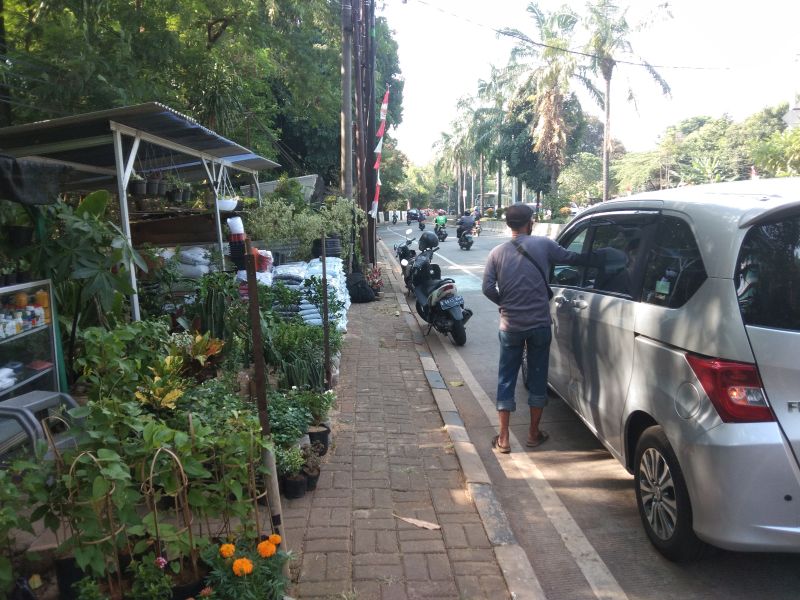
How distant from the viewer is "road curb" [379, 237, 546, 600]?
10.2 ft

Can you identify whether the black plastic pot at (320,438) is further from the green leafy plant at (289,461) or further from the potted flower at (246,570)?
the potted flower at (246,570)

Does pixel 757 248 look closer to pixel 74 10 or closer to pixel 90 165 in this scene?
pixel 90 165

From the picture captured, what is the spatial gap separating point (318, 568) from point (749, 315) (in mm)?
2454

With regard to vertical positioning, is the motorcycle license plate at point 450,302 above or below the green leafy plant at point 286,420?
above

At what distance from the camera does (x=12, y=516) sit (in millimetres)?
2129

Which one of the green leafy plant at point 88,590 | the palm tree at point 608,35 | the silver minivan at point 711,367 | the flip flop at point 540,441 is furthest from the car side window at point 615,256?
the palm tree at point 608,35

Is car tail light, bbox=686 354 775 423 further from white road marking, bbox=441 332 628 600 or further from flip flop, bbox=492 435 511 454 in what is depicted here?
flip flop, bbox=492 435 511 454

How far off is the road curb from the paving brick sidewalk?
0.18 ft

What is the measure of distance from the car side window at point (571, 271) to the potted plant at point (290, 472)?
2.53m

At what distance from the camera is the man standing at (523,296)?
15.0 ft

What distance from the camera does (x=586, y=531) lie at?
370 cm

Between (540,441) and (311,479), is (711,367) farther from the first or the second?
(311,479)

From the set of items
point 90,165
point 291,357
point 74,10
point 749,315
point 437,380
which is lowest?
point 437,380

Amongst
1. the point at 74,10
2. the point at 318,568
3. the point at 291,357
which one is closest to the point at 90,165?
the point at 74,10
